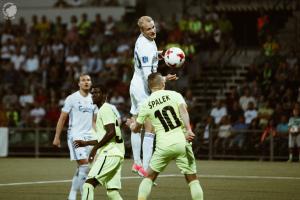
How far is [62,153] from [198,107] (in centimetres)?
518

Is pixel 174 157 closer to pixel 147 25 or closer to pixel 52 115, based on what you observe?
pixel 147 25

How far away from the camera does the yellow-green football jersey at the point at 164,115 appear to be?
12984 mm

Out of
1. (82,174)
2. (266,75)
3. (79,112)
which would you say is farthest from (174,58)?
(266,75)

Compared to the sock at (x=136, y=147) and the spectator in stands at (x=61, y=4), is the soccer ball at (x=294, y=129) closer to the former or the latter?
the sock at (x=136, y=147)

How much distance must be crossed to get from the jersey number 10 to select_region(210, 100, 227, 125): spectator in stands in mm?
17581

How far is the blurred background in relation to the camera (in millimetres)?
29891

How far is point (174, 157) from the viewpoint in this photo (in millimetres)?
13109

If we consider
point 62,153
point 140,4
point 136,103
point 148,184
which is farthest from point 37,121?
point 148,184

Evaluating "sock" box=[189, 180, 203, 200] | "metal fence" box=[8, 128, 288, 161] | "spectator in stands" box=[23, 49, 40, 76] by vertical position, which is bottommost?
"metal fence" box=[8, 128, 288, 161]

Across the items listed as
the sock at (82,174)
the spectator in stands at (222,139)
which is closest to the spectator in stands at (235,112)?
the spectator in stands at (222,139)

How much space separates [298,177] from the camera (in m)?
20.7

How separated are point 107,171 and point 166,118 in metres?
1.14

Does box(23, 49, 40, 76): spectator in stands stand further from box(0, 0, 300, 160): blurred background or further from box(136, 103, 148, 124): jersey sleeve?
box(136, 103, 148, 124): jersey sleeve

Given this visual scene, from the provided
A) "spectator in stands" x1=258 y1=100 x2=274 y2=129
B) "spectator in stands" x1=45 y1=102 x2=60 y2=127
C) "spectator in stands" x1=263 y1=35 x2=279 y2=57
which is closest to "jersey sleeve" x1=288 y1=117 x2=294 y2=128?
"spectator in stands" x1=258 y1=100 x2=274 y2=129
